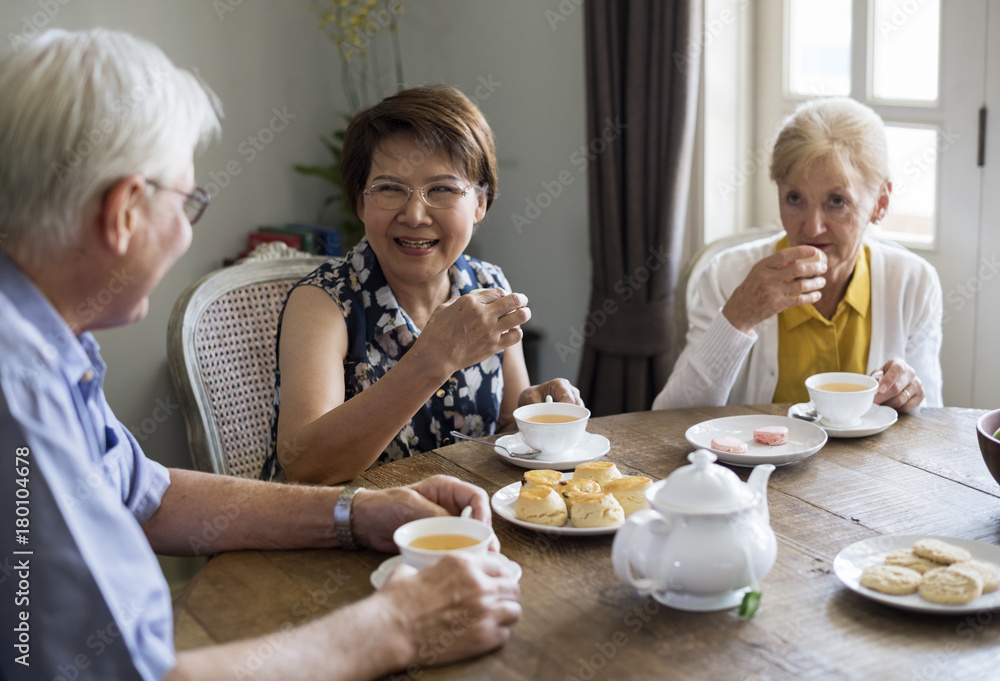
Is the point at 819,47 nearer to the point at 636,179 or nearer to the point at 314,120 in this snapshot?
the point at 636,179

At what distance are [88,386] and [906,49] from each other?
244 centimetres

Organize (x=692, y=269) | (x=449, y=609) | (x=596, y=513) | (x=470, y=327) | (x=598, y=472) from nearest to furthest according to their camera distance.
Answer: (x=449, y=609), (x=596, y=513), (x=598, y=472), (x=470, y=327), (x=692, y=269)

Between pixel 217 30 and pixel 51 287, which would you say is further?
pixel 217 30

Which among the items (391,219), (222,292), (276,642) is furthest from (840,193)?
(276,642)

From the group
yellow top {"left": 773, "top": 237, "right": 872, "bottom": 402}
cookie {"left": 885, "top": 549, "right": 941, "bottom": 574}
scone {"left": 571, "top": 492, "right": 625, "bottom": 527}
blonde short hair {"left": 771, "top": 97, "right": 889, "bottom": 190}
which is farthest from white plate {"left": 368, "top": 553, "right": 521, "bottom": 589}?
blonde short hair {"left": 771, "top": 97, "right": 889, "bottom": 190}

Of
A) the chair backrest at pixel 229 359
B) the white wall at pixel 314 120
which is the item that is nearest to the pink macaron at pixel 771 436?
the chair backrest at pixel 229 359

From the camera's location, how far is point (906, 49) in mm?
2703

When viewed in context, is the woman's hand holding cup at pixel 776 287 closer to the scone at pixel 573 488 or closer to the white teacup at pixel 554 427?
the white teacup at pixel 554 427

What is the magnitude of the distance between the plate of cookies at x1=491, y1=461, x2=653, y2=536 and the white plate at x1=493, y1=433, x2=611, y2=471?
144 millimetres

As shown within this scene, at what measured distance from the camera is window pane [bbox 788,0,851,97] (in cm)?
285

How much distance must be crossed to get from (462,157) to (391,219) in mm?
200

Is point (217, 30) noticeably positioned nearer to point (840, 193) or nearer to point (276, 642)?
point (840, 193)

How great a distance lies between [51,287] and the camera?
1.03 meters

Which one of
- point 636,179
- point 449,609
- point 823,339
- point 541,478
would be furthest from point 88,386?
point 636,179
